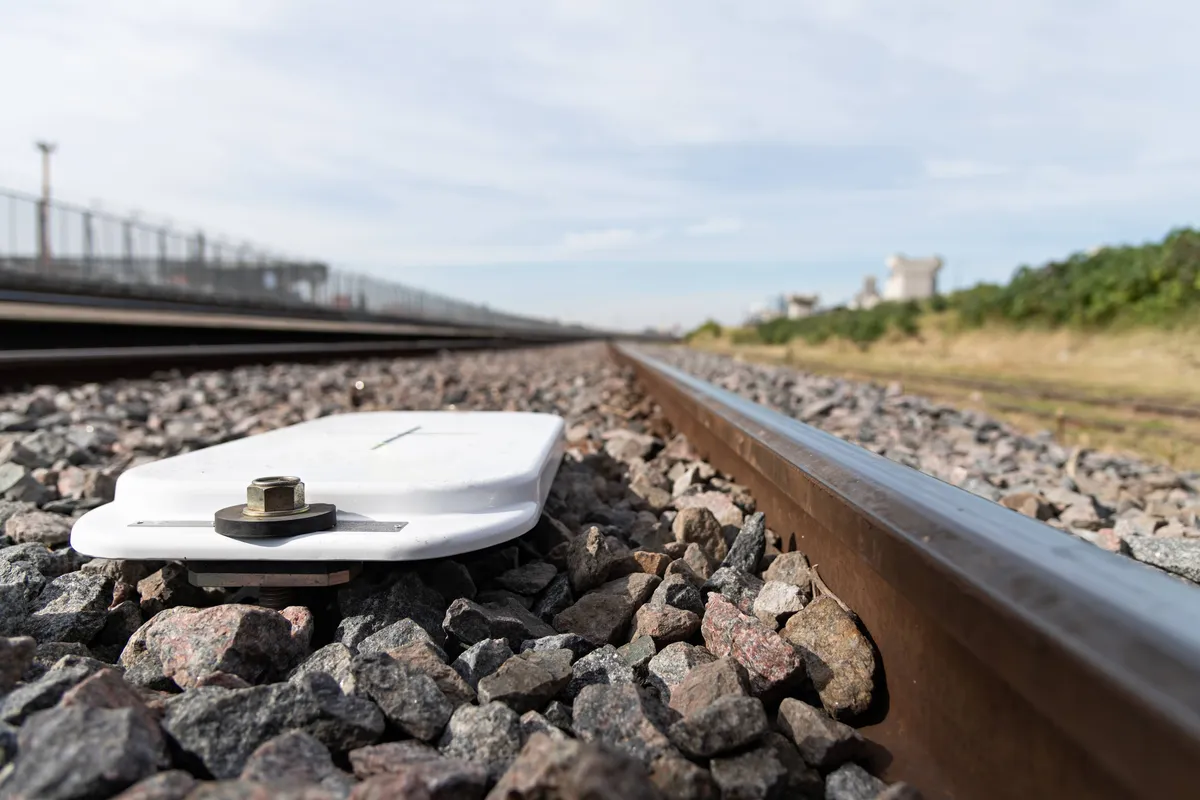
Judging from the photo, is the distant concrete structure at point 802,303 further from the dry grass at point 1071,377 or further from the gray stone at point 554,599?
the gray stone at point 554,599

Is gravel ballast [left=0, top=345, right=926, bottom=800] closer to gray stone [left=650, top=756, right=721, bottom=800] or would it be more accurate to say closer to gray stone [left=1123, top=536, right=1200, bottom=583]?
gray stone [left=650, top=756, right=721, bottom=800]

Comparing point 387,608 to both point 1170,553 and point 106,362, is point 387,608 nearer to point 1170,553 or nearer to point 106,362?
point 1170,553

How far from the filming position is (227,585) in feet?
5.20

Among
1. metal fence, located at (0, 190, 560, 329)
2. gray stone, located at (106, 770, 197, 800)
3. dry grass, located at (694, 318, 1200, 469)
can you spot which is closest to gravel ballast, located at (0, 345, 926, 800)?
gray stone, located at (106, 770, 197, 800)

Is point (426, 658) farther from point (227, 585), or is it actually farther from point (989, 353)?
point (989, 353)

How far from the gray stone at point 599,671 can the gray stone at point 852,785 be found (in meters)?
0.37

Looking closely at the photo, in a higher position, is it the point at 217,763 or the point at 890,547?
the point at 890,547

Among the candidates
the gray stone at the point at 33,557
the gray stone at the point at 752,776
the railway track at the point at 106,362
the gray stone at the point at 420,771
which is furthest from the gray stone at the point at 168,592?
the railway track at the point at 106,362

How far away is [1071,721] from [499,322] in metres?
64.4

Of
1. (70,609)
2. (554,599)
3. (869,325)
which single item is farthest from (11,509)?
(869,325)

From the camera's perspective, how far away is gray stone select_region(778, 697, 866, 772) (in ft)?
3.94

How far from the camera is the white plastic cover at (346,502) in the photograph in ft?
5.02

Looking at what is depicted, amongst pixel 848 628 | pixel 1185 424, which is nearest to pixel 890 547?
pixel 848 628

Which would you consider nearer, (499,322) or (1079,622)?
(1079,622)
